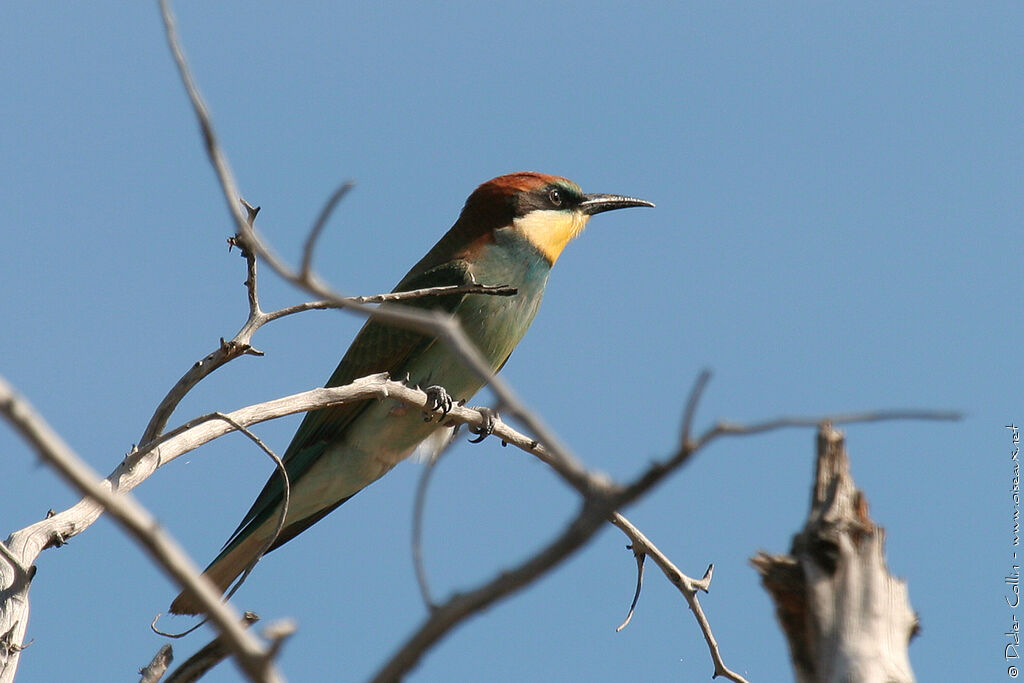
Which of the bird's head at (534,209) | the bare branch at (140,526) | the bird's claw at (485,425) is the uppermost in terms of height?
the bird's head at (534,209)

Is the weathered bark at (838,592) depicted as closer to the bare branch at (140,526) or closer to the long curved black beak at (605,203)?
the bare branch at (140,526)

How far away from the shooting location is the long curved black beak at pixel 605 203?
5.55 meters

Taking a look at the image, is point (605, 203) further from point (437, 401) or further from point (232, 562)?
point (232, 562)

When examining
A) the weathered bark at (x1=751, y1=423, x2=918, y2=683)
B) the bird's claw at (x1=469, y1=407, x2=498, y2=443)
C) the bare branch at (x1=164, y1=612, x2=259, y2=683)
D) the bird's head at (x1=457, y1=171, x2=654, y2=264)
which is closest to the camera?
the weathered bark at (x1=751, y1=423, x2=918, y2=683)

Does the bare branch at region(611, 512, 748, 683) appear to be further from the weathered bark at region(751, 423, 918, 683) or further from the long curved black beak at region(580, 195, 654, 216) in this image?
the long curved black beak at region(580, 195, 654, 216)

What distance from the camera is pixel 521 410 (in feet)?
3.23

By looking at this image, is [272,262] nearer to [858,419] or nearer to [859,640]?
[858,419]

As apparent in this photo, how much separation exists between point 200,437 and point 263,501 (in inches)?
72.1

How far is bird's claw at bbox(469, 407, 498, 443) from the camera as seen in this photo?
4.07 m

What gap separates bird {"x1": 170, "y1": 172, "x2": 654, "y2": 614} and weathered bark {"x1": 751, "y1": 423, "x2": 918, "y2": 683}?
2.65m

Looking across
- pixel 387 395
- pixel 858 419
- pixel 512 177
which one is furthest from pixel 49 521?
pixel 512 177

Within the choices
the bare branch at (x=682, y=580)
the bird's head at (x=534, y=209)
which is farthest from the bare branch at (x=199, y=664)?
the bird's head at (x=534, y=209)

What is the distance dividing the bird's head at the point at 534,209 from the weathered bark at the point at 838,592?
11.8 ft

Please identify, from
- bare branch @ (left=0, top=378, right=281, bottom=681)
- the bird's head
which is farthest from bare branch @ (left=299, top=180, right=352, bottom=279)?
the bird's head
